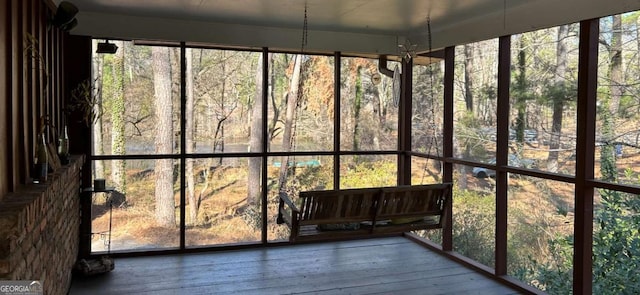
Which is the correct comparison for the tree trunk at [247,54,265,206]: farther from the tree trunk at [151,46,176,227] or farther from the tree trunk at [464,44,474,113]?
the tree trunk at [464,44,474,113]

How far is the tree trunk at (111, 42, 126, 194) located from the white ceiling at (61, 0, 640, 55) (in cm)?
160

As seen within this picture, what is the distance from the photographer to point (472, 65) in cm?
699

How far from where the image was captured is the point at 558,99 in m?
5.61

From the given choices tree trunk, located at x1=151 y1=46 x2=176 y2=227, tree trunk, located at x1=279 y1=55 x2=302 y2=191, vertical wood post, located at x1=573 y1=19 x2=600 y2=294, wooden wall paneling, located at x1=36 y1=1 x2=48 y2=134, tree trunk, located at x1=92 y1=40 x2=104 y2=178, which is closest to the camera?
wooden wall paneling, located at x1=36 y1=1 x2=48 y2=134

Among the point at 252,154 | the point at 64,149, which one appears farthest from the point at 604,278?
the point at 64,149

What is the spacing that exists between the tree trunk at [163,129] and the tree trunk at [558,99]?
5.28 metres

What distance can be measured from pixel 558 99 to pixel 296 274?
3.64 metres

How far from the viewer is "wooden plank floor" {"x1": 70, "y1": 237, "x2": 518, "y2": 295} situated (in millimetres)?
A: 4820

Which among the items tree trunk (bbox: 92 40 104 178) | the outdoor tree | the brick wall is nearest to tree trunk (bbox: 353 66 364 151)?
the outdoor tree

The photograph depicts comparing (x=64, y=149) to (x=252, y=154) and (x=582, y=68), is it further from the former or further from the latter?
(x=582, y=68)

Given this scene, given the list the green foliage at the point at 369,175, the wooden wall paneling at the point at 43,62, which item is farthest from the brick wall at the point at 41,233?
the green foliage at the point at 369,175

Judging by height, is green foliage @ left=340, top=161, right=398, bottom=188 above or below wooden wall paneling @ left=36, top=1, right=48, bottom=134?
below

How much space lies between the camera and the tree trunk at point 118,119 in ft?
22.7

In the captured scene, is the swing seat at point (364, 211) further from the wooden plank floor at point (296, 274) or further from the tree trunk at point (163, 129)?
the tree trunk at point (163, 129)
